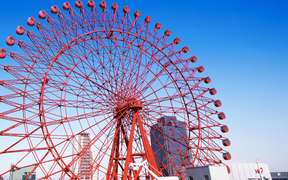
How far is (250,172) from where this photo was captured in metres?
31.0

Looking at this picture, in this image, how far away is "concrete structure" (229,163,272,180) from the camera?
98.9 feet

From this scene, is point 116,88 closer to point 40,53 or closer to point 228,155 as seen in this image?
point 40,53

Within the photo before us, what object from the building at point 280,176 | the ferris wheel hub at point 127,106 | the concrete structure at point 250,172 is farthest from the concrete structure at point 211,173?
the building at point 280,176

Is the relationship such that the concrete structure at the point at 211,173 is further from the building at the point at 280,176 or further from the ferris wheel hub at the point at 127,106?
the building at the point at 280,176

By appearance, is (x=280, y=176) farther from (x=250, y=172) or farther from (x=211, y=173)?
(x=211, y=173)

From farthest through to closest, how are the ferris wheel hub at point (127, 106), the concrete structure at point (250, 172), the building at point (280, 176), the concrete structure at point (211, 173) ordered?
1. the building at point (280, 176)
2. the concrete structure at point (250, 172)
3. the ferris wheel hub at point (127, 106)
4. the concrete structure at point (211, 173)

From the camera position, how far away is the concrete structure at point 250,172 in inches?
1187

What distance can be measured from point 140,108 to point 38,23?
10.2 meters

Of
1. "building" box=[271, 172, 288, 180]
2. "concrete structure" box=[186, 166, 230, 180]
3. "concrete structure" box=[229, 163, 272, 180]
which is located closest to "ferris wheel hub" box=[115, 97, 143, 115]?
"concrete structure" box=[186, 166, 230, 180]

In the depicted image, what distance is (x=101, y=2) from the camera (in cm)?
2145

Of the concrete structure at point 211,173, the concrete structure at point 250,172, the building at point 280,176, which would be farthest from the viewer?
the building at point 280,176

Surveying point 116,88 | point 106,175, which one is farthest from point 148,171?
point 116,88

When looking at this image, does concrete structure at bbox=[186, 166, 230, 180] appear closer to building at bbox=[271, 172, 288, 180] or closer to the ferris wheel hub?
the ferris wheel hub

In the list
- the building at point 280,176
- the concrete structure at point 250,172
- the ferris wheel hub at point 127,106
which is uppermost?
the ferris wheel hub at point 127,106
